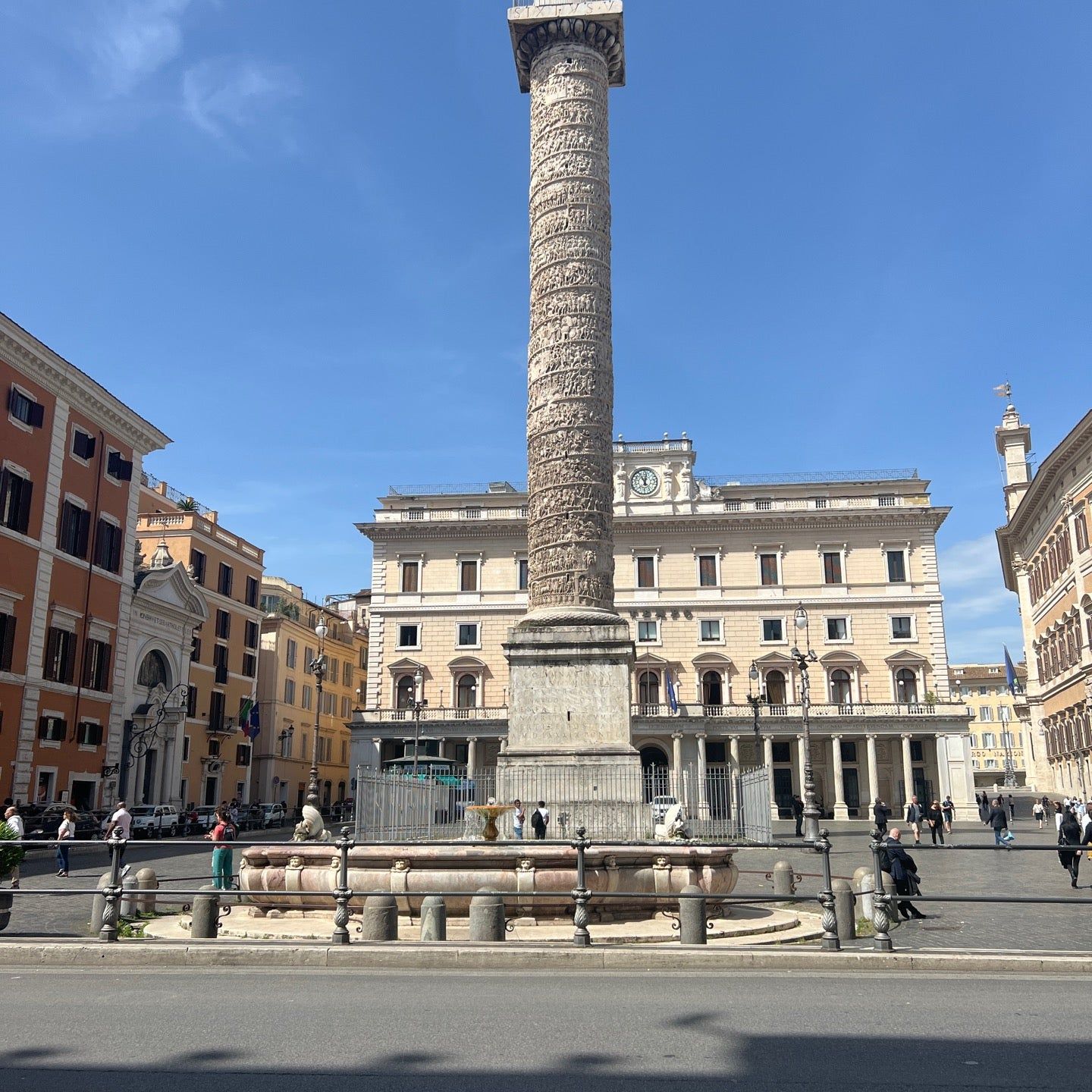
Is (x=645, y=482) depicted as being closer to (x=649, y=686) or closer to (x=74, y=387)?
(x=649, y=686)

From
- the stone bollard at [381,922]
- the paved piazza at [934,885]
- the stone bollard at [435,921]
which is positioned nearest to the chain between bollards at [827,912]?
the paved piazza at [934,885]

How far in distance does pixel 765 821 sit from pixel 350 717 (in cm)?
4661

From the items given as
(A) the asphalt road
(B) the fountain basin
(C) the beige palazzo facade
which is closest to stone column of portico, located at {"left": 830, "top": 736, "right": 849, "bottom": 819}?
(C) the beige palazzo facade

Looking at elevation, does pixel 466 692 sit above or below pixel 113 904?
above

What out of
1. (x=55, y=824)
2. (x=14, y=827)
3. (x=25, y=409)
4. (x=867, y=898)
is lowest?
(x=867, y=898)

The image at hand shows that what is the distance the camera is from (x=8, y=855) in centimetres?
1134

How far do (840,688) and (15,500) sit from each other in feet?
105

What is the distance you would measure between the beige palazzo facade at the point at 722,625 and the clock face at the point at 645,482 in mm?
68

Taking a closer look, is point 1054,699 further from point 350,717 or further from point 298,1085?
point 298,1085

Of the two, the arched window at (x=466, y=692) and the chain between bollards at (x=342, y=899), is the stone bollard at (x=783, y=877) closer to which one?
the chain between bollards at (x=342, y=899)

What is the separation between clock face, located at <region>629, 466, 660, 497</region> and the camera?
153 feet

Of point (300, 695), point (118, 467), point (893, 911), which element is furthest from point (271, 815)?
point (893, 911)

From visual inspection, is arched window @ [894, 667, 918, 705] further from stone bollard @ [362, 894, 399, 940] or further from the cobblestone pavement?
stone bollard @ [362, 894, 399, 940]

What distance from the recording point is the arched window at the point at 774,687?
43.6 m
